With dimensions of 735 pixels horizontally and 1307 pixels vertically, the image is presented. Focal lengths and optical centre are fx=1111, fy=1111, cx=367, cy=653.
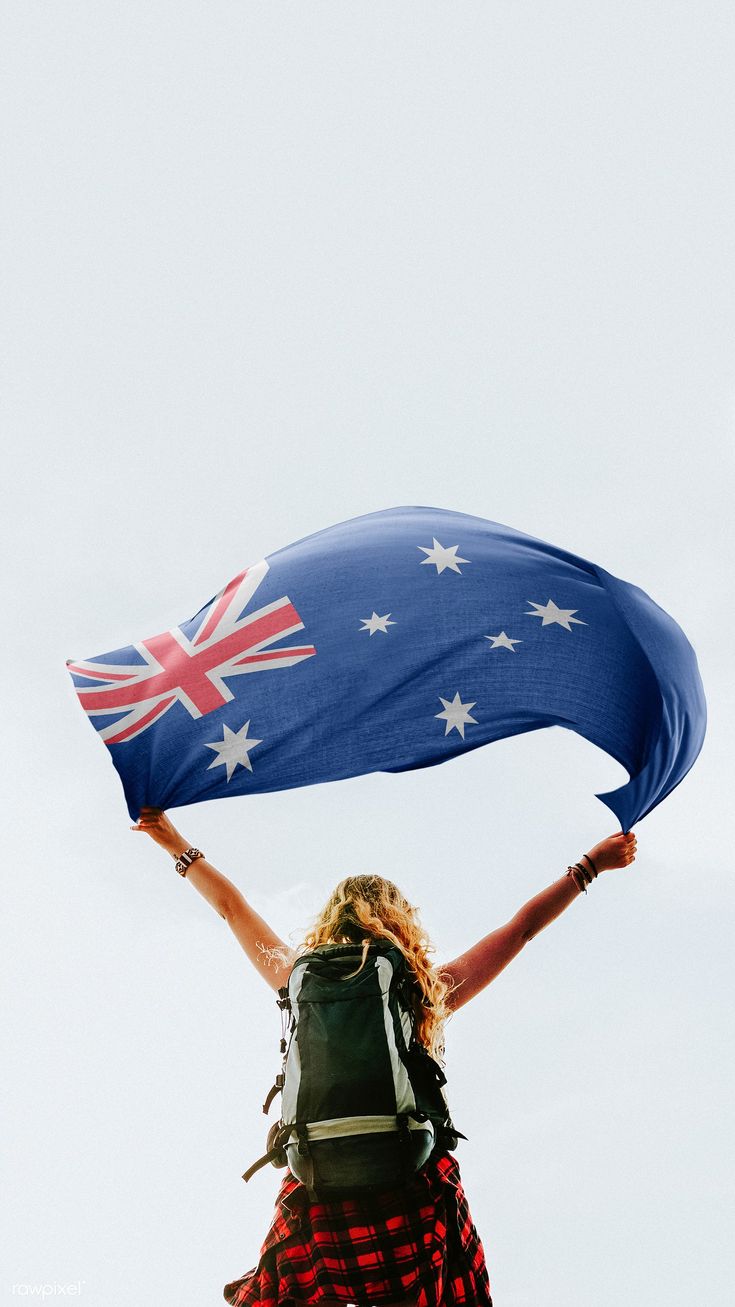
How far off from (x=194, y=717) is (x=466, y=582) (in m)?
2.49

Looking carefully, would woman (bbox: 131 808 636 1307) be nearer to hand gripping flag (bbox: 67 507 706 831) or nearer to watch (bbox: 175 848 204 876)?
watch (bbox: 175 848 204 876)

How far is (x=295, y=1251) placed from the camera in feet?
19.3

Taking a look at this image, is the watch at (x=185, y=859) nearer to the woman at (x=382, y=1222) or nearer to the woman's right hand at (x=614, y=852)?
the woman at (x=382, y=1222)

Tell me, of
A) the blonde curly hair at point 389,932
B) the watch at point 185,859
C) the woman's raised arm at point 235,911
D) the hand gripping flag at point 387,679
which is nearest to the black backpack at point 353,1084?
the blonde curly hair at point 389,932

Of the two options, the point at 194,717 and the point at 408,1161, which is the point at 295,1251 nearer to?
the point at 408,1161

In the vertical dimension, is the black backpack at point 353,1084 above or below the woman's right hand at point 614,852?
below

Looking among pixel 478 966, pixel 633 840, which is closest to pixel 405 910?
pixel 478 966

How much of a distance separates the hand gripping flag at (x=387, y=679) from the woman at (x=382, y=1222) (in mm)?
1551

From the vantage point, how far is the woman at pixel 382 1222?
5680 mm

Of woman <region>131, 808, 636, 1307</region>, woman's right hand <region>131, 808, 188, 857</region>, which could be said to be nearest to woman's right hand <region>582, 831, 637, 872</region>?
woman <region>131, 808, 636, 1307</region>

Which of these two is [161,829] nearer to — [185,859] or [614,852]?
[185,859]

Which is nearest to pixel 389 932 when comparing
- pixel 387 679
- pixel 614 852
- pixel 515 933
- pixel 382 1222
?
pixel 515 933

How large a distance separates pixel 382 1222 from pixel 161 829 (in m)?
3.10

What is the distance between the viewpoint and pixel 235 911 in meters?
7.13
